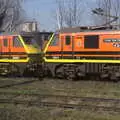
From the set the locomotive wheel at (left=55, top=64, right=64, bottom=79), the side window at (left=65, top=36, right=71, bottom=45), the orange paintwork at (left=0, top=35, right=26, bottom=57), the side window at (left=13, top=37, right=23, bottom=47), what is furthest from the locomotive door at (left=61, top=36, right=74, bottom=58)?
the side window at (left=13, top=37, right=23, bottom=47)

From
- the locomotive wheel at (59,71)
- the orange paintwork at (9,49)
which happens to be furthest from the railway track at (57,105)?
the orange paintwork at (9,49)

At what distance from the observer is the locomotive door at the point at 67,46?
85.2 ft

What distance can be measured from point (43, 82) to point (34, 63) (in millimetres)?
3131

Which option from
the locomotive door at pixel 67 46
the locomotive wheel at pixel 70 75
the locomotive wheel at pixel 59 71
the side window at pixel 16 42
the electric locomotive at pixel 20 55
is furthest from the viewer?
the side window at pixel 16 42

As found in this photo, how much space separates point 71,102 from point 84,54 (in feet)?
29.3

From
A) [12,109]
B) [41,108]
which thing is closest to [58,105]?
[41,108]

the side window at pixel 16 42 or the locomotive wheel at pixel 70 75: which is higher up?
the side window at pixel 16 42

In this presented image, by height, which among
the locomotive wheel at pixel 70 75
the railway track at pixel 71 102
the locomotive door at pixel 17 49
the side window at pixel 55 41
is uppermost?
the side window at pixel 55 41

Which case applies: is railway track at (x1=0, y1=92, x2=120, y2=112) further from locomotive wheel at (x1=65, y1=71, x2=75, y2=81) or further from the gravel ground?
locomotive wheel at (x1=65, y1=71, x2=75, y2=81)

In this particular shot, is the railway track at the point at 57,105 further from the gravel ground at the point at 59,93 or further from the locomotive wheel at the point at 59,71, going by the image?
the locomotive wheel at the point at 59,71

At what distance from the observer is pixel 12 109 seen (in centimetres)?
1511

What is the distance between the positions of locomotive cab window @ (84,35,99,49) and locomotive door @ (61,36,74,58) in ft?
3.35

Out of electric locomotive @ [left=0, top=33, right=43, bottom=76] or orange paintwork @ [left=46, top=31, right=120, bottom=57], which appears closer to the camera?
orange paintwork @ [left=46, top=31, right=120, bottom=57]

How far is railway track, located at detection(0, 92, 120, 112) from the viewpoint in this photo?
49.7 ft
